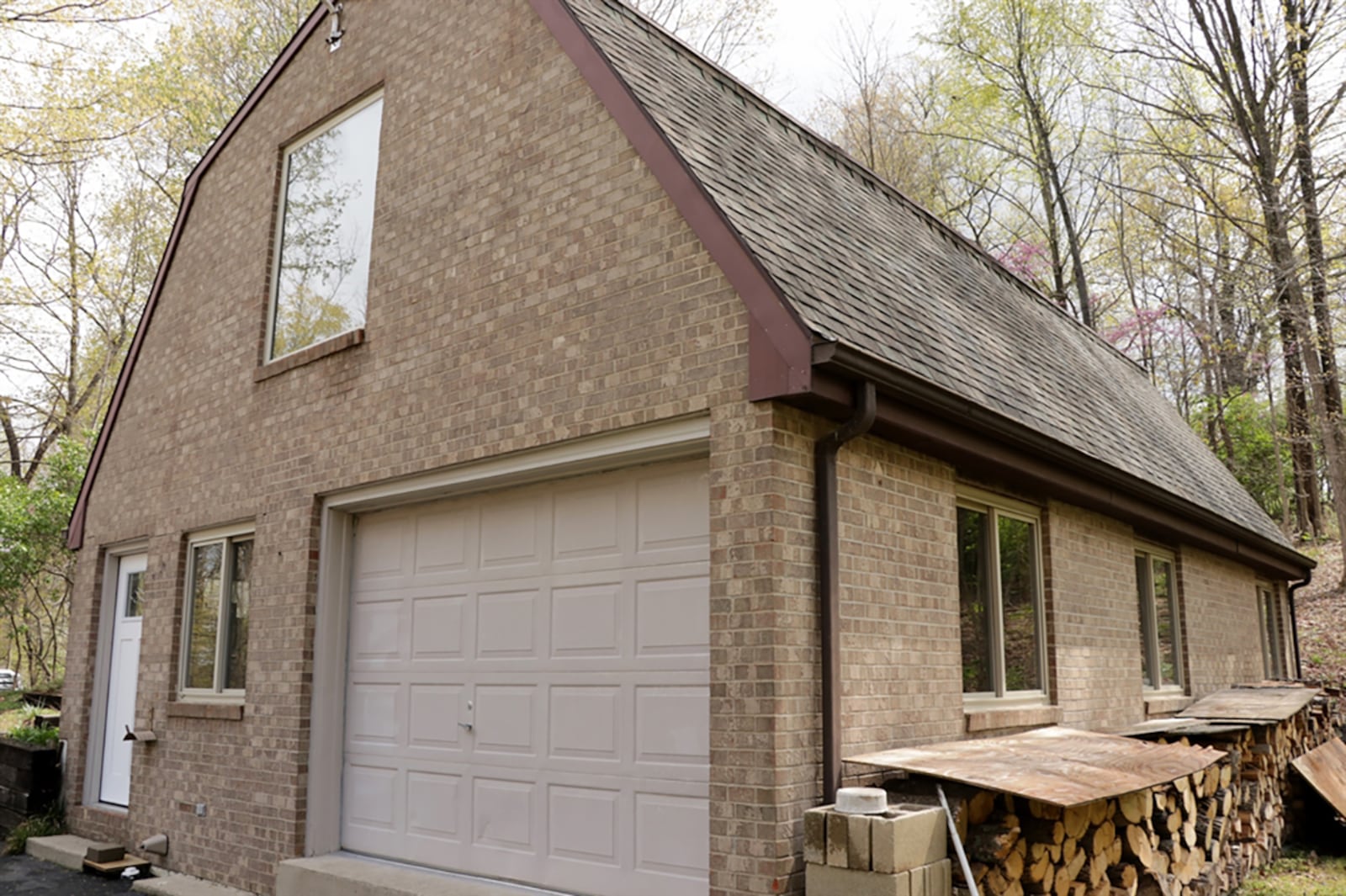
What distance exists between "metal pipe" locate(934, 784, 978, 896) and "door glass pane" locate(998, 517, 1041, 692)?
251 cm

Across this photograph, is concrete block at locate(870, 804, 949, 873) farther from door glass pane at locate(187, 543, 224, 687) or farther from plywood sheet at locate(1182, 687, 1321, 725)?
door glass pane at locate(187, 543, 224, 687)

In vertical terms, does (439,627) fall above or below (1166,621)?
below

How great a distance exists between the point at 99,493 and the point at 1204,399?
25.4 m

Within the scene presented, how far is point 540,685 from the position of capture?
6.64m

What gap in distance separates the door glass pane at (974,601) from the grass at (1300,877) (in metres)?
2.74

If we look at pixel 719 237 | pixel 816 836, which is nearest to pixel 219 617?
pixel 719 237

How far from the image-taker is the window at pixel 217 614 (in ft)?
29.5

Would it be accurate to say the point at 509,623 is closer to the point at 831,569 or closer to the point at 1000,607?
the point at 831,569

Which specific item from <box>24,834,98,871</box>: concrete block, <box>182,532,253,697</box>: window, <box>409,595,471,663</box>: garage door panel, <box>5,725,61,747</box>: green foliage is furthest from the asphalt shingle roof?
<box>5,725,61,747</box>: green foliage

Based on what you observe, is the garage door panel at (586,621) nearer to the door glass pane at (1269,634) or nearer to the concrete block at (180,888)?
the concrete block at (180,888)

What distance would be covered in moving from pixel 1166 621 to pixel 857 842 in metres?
7.35

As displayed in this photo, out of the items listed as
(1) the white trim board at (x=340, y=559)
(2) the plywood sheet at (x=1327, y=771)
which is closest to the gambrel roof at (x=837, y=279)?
(1) the white trim board at (x=340, y=559)

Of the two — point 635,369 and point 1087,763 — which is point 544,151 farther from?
point 1087,763

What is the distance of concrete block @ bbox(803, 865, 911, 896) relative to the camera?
4449 mm
